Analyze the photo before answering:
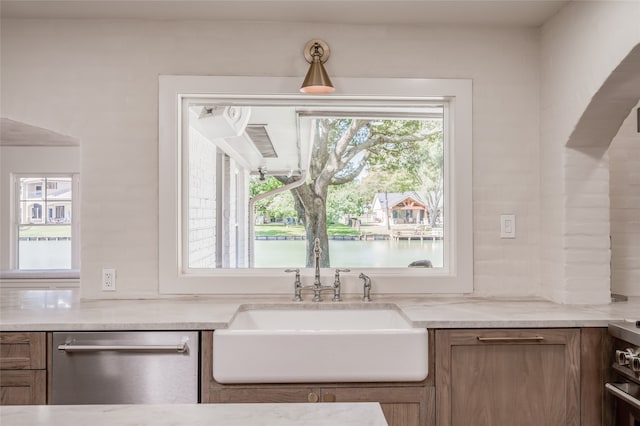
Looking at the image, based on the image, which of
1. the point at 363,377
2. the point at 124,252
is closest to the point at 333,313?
the point at 363,377

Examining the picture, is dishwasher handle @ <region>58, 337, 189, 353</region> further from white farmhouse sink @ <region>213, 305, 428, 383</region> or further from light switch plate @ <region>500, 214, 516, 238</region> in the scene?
light switch plate @ <region>500, 214, 516, 238</region>

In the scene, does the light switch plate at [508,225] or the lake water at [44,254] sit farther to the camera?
the lake water at [44,254]

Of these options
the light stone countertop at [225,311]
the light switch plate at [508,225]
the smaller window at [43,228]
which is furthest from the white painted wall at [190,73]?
the smaller window at [43,228]

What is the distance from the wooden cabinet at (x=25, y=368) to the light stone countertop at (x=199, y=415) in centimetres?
116

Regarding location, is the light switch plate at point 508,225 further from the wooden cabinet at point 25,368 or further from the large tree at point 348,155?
the wooden cabinet at point 25,368

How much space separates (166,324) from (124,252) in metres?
0.71

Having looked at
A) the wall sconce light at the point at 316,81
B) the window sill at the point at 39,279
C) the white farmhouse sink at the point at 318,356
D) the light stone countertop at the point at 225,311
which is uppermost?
the wall sconce light at the point at 316,81

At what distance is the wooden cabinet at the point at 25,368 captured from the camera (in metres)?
2.00

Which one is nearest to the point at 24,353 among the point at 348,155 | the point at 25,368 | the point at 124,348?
the point at 25,368

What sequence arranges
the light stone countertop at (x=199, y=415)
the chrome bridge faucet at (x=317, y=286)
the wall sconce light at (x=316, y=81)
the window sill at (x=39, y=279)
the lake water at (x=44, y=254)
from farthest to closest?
the lake water at (x=44, y=254), the window sill at (x=39, y=279), the chrome bridge faucet at (x=317, y=286), the wall sconce light at (x=316, y=81), the light stone countertop at (x=199, y=415)

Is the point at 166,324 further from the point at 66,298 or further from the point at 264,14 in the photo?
the point at 264,14

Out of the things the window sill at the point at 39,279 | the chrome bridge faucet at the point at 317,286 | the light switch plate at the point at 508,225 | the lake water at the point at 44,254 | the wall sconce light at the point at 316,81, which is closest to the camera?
the wall sconce light at the point at 316,81

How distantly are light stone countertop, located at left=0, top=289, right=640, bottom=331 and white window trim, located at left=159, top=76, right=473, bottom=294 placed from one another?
0.20 feet

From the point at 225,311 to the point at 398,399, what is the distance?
81 cm
